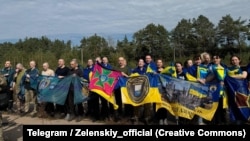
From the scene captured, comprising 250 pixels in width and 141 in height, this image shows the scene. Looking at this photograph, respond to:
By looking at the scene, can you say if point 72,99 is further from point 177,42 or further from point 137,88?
point 177,42

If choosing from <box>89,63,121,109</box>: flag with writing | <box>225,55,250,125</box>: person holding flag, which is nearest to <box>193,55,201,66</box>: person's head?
<box>225,55,250,125</box>: person holding flag

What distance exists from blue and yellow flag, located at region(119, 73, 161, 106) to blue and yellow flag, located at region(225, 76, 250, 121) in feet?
6.03

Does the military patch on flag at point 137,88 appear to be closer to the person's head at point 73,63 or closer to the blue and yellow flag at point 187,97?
the blue and yellow flag at point 187,97

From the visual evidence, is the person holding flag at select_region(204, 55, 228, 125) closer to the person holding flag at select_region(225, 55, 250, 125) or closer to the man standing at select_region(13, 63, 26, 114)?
the person holding flag at select_region(225, 55, 250, 125)

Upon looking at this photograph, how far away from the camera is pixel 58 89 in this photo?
12.5 meters

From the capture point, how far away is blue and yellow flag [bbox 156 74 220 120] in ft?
→ 31.7

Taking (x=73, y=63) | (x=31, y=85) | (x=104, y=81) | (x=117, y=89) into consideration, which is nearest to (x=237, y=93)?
(x=117, y=89)

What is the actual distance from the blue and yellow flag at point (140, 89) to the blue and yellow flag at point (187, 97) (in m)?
0.17

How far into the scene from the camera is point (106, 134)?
714 centimetres

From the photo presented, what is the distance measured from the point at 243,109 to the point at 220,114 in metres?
0.77

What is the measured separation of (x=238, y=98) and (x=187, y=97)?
1242 millimetres

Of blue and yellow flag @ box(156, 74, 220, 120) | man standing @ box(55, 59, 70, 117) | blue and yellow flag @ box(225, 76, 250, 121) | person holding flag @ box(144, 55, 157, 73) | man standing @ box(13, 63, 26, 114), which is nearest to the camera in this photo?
blue and yellow flag @ box(225, 76, 250, 121)

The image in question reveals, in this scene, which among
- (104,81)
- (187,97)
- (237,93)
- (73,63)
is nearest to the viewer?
(237,93)

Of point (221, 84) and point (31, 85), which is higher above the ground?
point (221, 84)
